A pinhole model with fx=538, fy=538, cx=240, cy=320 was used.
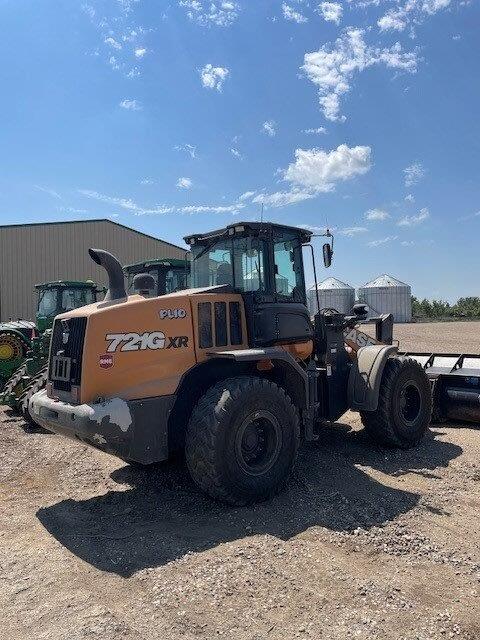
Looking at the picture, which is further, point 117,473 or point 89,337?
point 117,473

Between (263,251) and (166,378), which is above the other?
(263,251)

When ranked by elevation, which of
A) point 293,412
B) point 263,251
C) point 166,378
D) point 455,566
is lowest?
point 455,566

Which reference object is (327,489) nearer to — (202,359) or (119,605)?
(202,359)

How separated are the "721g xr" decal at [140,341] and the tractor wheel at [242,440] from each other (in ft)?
2.02

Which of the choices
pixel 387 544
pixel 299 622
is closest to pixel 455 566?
pixel 387 544

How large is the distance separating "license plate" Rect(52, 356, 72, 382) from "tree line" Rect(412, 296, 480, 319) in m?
51.9

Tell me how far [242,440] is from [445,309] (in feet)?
177

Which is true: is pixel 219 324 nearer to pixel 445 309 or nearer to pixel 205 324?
pixel 205 324

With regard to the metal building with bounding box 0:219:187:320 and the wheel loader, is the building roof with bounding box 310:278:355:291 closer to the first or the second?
the metal building with bounding box 0:219:187:320

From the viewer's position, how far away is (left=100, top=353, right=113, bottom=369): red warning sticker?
5.01 m

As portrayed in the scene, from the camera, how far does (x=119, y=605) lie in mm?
3543

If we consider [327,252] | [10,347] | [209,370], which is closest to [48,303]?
[10,347]

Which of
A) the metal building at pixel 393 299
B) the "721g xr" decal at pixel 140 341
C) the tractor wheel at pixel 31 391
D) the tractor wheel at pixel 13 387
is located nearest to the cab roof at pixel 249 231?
the "721g xr" decal at pixel 140 341

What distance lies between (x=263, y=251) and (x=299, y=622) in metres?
4.01
